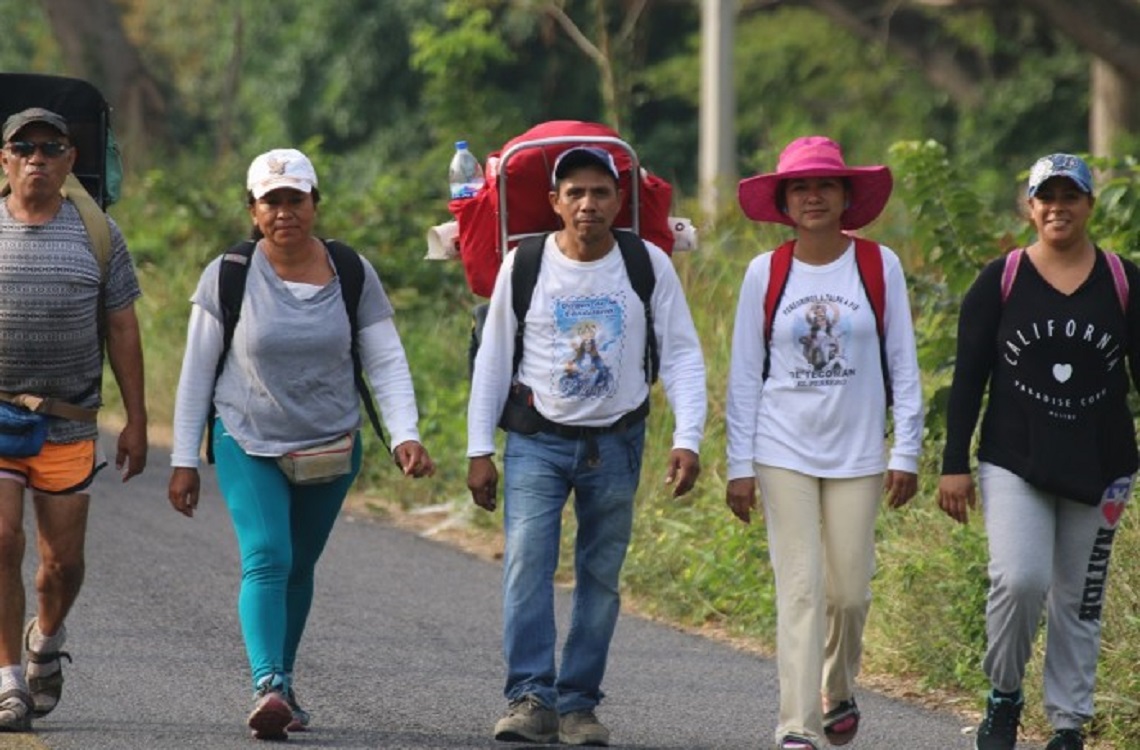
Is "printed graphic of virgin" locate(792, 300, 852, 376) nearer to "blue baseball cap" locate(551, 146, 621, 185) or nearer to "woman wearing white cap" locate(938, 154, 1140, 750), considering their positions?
"woman wearing white cap" locate(938, 154, 1140, 750)

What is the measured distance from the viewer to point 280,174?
7.06m

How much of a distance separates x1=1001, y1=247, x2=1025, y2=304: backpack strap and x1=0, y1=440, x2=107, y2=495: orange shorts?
2.79 meters

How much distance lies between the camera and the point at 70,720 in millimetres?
7395

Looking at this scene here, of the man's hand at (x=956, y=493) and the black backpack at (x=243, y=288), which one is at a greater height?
the black backpack at (x=243, y=288)

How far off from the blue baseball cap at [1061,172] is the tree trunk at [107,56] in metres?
20.3

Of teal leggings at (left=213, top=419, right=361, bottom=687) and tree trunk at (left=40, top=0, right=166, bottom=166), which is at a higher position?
tree trunk at (left=40, top=0, right=166, bottom=166)

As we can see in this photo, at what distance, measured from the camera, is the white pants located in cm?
671

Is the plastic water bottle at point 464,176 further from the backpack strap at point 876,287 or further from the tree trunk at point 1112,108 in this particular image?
the tree trunk at point 1112,108

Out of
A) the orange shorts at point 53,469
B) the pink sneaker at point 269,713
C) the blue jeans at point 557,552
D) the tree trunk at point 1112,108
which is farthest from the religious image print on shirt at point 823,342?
the tree trunk at point 1112,108

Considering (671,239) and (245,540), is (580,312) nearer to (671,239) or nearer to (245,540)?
(671,239)

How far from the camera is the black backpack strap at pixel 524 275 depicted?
7.00 metres

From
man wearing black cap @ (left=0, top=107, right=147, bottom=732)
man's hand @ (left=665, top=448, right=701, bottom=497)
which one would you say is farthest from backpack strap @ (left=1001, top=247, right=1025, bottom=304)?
man wearing black cap @ (left=0, top=107, right=147, bottom=732)

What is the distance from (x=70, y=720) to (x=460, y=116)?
14.8 meters

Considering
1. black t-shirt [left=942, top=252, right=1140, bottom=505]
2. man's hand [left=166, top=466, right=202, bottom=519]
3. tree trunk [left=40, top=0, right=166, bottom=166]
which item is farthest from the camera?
tree trunk [left=40, top=0, right=166, bottom=166]
